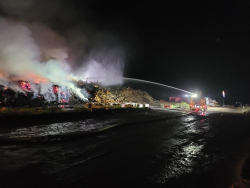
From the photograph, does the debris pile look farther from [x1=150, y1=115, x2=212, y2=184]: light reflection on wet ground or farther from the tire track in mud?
the tire track in mud

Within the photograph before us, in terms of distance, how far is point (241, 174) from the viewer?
4832mm

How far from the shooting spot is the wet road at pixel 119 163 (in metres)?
4.22

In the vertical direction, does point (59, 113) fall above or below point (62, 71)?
below

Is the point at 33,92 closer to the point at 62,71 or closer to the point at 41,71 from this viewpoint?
the point at 41,71

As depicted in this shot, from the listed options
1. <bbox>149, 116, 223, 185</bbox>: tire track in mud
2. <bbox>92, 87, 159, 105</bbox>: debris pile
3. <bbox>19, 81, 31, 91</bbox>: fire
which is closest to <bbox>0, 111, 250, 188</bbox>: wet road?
<bbox>149, 116, 223, 185</bbox>: tire track in mud

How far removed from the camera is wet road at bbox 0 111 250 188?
4223 millimetres

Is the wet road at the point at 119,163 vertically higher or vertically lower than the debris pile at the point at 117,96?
lower

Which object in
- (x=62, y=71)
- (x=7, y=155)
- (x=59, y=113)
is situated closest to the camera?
(x=7, y=155)

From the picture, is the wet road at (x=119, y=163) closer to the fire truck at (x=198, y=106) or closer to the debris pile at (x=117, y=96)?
the debris pile at (x=117, y=96)

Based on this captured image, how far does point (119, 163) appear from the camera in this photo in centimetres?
536

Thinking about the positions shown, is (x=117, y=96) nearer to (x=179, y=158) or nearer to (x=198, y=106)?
(x=198, y=106)

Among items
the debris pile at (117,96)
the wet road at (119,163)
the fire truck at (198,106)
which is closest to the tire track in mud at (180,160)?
the wet road at (119,163)

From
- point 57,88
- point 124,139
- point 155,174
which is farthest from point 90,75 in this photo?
point 155,174

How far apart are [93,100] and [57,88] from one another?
15.0ft
